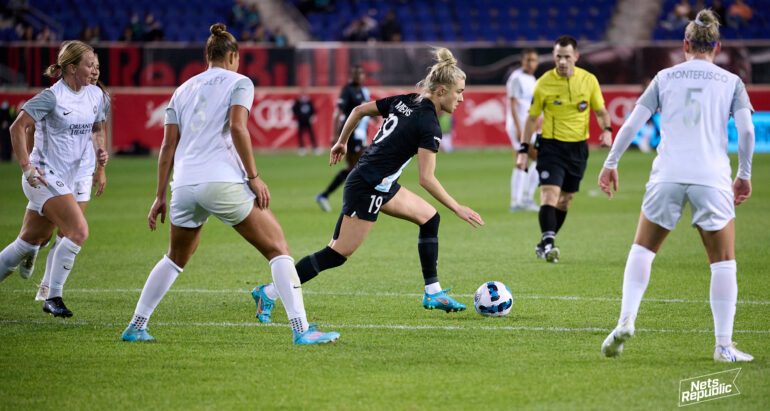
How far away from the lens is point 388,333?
645 centimetres

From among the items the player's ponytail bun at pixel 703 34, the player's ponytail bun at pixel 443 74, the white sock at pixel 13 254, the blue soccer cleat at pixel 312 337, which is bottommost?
the blue soccer cleat at pixel 312 337

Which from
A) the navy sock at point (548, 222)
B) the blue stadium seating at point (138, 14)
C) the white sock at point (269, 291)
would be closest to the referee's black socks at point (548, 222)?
the navy sock at point (548, 222)

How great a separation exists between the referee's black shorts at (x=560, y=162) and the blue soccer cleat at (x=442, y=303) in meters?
3.07

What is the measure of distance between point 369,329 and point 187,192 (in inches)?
69.0

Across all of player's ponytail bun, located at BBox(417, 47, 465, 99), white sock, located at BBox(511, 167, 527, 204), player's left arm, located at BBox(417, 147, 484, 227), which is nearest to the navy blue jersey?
player's ponytail bun, located at BBox(417, 47, 465, 99)

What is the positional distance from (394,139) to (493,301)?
4.78ft

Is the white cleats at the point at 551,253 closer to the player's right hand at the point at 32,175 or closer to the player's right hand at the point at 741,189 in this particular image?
the player's right hand at the point at 741,189

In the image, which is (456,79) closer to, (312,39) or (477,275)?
(477,275)

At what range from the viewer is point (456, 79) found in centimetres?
659

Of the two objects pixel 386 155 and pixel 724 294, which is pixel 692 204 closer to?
pixel 724 294

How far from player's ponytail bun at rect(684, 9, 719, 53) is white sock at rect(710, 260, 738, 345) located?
4.22ft

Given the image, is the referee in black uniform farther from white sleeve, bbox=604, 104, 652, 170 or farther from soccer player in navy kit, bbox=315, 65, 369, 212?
soccer player in navy kit, bbox=315, 65, 369, 212

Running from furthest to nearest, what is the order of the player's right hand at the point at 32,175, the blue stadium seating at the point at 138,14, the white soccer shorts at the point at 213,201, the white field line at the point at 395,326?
the blue stadium seating at the point at 138,14 < the player's right hand at the point at 32,175 < the white field line at the point at 395,326 < the white soccer shorts at the point at 213,201

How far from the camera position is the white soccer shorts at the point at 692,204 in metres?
5.24
